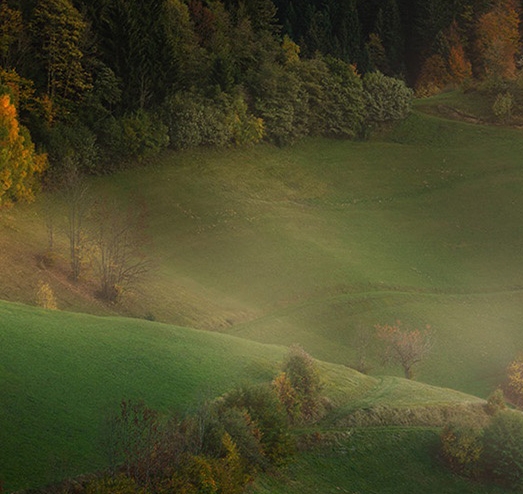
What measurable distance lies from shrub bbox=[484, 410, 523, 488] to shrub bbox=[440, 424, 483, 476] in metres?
0.40

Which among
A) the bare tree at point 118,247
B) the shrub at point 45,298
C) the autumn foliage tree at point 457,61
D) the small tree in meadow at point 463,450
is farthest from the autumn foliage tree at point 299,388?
the autumn foliage tree at point 457,61

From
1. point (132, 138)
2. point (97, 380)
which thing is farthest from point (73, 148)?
point (97, 380)

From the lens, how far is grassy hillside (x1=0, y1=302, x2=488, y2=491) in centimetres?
2350

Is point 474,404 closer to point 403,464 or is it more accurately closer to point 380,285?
point 403,464

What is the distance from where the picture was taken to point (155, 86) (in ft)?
275

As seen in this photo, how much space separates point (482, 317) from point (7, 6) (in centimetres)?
5375

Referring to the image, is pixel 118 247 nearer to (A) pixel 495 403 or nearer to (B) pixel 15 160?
(B) pixel 15 160

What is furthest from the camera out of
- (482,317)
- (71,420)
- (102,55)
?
(102,55)

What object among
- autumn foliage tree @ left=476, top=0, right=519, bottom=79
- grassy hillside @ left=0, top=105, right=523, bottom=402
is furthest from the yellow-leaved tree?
autumn foliage tree @ left=476, top=0, right=519, bottom=79

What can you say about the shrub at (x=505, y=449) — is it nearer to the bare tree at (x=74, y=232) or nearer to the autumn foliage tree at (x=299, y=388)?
the autumn foliage tree at (x=299, y=388)

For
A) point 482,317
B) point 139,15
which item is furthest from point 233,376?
point 139,15

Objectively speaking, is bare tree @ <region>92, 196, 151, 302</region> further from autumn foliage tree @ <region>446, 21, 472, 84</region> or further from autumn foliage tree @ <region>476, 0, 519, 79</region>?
autumn foliage tree @ <region>446, 21, 472, 84</region>

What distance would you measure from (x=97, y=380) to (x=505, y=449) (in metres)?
15.6

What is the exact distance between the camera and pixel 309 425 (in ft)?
100
